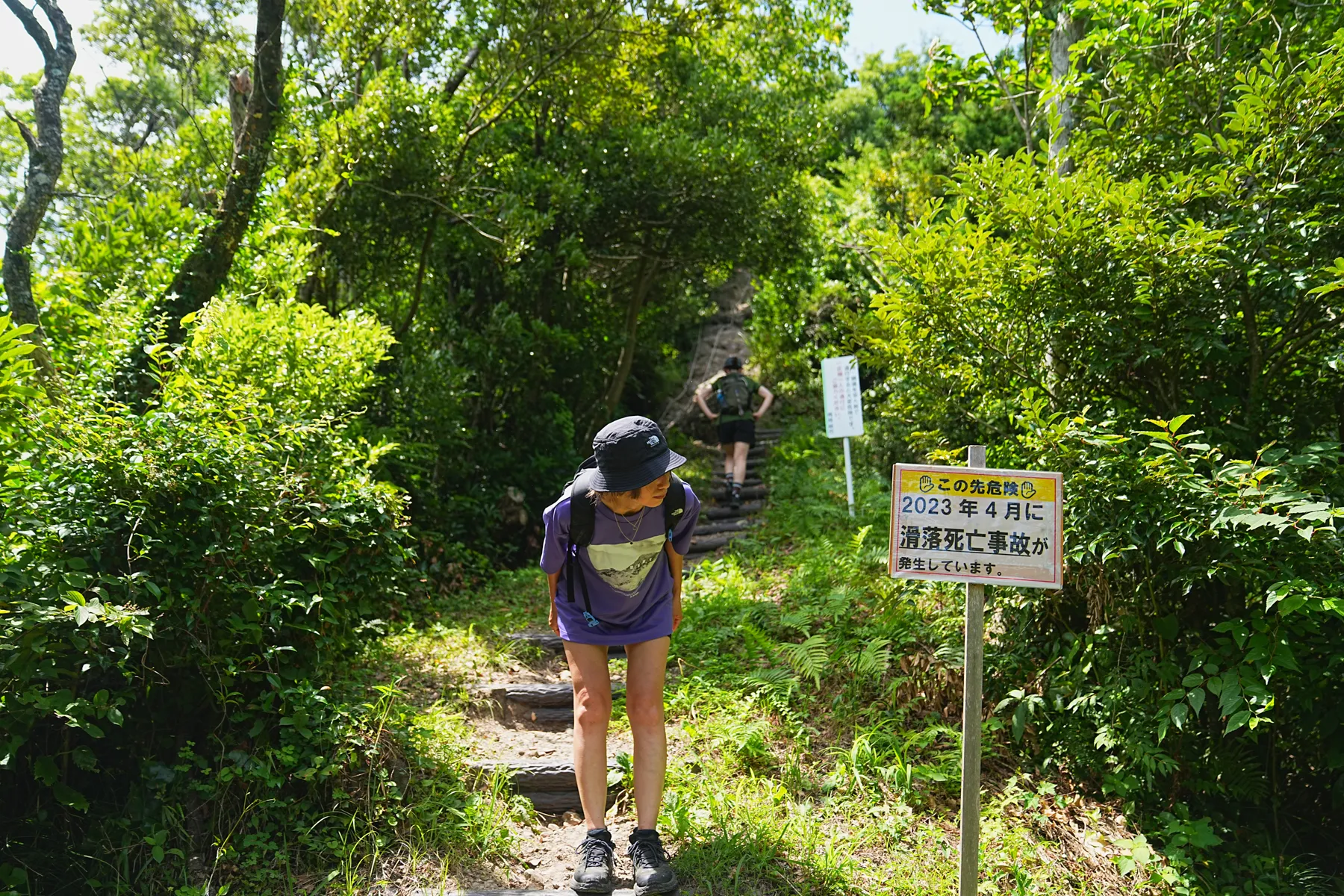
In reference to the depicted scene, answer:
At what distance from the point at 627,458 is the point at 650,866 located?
5.30 ft

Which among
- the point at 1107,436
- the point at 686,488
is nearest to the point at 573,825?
the point at 686,488

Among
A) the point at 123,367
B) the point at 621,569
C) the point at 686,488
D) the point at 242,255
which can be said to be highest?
the point at 242,255

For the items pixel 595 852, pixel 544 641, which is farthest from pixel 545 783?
pixel 544 641

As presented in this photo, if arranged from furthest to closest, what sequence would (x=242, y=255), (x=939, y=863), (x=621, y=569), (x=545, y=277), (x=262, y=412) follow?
(x=545, y=277), (x=242, y=255), (x=262, y=412), (x=939, y=863), (x=621, y=569)

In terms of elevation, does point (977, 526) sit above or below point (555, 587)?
above

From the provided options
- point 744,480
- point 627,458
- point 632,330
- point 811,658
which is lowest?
point 811,658

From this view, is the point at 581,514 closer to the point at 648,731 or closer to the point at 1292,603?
the point at 648,731

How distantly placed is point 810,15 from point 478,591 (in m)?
9.91

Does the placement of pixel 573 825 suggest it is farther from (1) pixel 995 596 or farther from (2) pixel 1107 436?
(2) pixel 1107 436

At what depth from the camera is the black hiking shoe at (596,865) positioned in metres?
3.17

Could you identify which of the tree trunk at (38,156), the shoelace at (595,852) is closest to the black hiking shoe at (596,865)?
the shoelace at (595,852)

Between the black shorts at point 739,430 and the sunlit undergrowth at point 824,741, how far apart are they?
352 centimetres

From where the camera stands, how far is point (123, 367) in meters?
4.76

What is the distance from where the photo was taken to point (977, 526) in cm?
306
